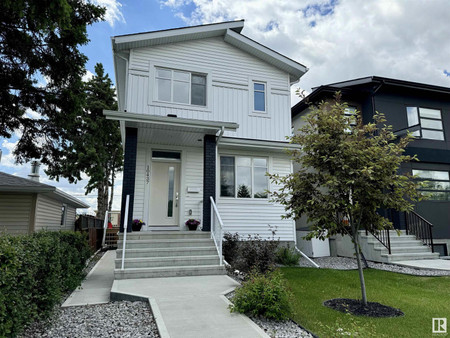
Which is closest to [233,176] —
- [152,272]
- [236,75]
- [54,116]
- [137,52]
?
[236,75]

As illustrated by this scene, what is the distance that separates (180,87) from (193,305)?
301 inches

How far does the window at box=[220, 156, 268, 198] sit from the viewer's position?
32.7 ft

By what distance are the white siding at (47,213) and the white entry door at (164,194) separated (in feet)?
13.1

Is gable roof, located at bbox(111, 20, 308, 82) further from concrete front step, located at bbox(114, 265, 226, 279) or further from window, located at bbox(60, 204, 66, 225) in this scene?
window, located at bbox(60, 204, 66, 225)

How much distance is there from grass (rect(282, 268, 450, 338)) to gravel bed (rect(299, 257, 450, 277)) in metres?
0.61

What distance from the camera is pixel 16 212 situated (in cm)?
1045

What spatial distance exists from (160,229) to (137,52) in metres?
5.97

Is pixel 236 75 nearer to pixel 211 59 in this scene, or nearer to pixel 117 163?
pixel 211 59

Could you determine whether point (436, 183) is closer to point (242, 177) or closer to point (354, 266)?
point (354, 266)

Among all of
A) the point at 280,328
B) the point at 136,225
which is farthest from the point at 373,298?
the point at 136,225

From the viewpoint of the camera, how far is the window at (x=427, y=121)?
12.6m

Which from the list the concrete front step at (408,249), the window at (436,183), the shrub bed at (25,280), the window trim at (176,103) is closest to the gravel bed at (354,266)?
the concrete front step at (408,249)

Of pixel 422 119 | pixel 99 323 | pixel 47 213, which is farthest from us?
pixel 422 119

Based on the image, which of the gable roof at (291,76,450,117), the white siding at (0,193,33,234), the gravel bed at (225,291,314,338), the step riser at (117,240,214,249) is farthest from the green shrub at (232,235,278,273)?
the white siding at (0,193,33,234)
